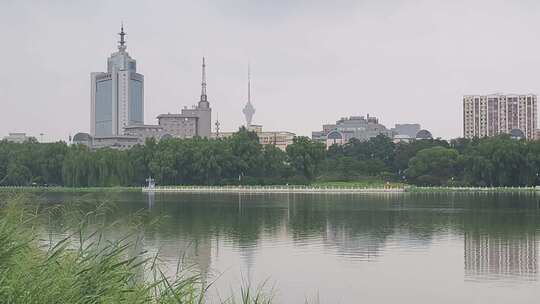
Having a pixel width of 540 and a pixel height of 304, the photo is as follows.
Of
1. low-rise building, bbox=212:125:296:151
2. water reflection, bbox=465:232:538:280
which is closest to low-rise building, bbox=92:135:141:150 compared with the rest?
low-rise building, bbox=212:125:296:151

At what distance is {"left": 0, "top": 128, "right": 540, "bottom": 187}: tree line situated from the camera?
62438 mm

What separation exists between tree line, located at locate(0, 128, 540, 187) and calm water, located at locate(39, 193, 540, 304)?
34810 millimetres

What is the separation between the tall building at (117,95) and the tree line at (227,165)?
92.4m

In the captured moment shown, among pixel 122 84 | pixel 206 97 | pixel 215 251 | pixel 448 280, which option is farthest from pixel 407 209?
pixel 122 84

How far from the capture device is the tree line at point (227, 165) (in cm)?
6244

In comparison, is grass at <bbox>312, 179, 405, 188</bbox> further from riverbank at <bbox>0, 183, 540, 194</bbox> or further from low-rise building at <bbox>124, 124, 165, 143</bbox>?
low-rise building at <bbox>124, 124, 165, 143</bbox>

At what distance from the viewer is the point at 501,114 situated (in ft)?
433

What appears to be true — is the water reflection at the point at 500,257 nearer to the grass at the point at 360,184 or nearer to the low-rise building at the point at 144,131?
the grass at the point at 360,184

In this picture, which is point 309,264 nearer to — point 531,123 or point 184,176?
point 184,176

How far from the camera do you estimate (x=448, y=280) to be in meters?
14.0

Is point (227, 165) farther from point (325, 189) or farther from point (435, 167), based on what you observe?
point (435, 167)

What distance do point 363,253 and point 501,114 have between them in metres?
121

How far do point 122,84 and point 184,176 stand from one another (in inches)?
3970

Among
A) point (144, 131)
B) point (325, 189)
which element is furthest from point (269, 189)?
point (144, 131)
